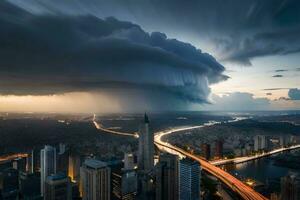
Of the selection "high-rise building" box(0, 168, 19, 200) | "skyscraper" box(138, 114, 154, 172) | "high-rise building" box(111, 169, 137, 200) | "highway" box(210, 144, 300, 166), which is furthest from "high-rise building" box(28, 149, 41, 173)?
"highway" box(210, 144, 300, 166)

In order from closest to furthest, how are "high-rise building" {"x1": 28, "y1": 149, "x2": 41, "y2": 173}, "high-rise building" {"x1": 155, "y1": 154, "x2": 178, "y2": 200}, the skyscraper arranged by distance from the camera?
"high-rise building" {"x1": 155, "y1": 154, "x2": 178, "y2": 200} → "high-rise building" {"x1": 28, "y1": 149, "x2": 41, "y2": 173} → the skyscraper

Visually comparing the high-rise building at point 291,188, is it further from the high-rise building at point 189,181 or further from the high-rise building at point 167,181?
the high-rise building at point 167,181

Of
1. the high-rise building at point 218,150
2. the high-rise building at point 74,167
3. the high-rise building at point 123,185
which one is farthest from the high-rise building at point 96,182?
the high-rise building at point 218,150

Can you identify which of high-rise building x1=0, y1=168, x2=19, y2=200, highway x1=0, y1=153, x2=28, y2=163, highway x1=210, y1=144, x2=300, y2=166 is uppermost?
highway x1=0, y1=153, x2=28, y2=163

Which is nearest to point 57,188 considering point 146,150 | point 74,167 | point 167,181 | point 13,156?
point 167,181

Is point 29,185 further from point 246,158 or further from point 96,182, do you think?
point 246,158

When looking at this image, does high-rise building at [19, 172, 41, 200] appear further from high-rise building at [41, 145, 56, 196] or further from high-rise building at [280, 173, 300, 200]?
high-rise building at [280, 173, 300, 200]
